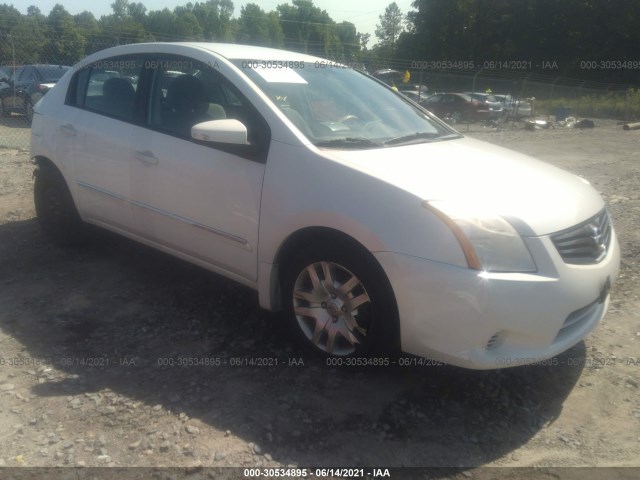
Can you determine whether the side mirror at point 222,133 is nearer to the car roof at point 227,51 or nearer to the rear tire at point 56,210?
the car roof at point 227,51

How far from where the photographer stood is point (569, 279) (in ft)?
9.00

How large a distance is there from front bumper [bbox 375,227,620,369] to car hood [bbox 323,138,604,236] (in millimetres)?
198

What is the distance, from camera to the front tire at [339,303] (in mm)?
2891

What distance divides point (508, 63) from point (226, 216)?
5417cm

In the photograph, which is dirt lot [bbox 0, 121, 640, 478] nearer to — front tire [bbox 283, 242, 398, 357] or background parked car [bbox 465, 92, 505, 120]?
front tire [bbox 283, 242, 398, 357]

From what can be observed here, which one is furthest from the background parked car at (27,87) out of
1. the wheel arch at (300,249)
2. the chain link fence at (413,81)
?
the wheel arch at (300,249)

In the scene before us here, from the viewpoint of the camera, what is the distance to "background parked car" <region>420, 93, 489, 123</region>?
23953 millimetres

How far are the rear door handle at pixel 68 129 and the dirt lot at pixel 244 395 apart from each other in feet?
3.79

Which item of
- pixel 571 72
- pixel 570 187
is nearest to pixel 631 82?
pixel 571 72

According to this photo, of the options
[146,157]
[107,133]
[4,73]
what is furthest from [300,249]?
[4,73]

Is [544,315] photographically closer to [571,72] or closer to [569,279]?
[569,279]

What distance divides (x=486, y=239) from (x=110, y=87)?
315 centimetres

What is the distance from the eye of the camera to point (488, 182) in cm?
303

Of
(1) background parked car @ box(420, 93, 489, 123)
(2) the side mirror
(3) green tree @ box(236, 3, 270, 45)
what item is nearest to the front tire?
(2) the side mirror
